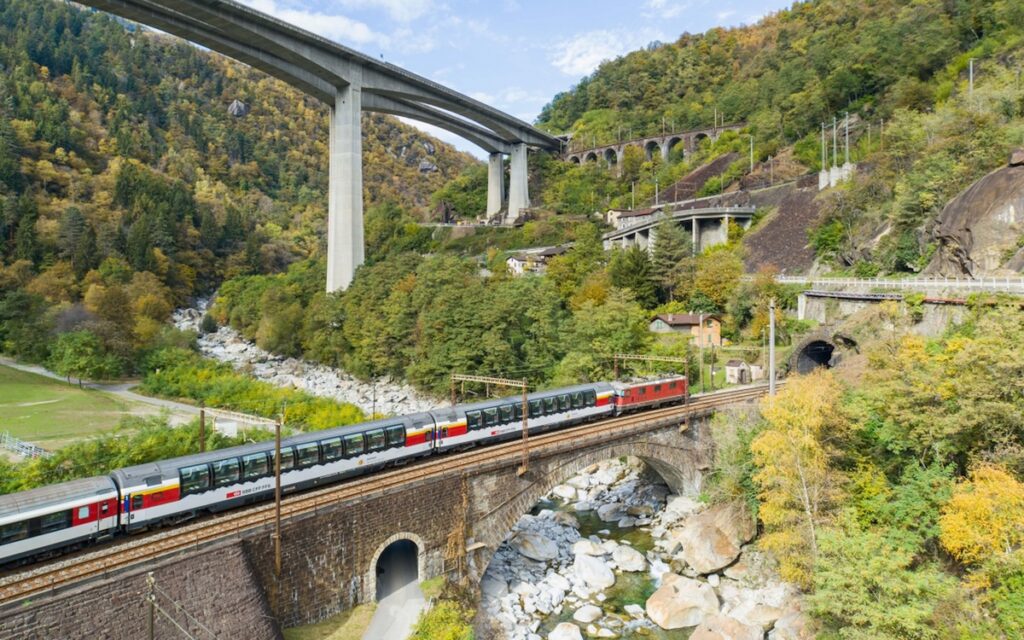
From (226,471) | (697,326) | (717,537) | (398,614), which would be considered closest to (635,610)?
(717,537)

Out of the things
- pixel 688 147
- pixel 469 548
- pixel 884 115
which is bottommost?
pixel 469 548

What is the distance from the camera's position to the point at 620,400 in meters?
30.8

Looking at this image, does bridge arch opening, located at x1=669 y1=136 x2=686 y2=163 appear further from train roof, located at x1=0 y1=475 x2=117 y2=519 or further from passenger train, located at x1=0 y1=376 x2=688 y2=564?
train roof, located at x1=0 y1=475 x2=117 y2=519

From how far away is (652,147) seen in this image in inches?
3733

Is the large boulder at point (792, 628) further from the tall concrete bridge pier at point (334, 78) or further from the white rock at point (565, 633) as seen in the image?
the tall concrete bridge pier at point (334, 78)

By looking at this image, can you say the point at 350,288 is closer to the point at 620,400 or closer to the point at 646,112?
the point at 620,400

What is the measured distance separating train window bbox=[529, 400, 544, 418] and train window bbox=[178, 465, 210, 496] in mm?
14002

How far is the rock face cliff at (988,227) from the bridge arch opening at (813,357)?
8084 mm

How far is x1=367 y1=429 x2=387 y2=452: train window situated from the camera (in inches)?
866

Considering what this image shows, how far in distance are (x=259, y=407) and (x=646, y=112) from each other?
84.4 metres

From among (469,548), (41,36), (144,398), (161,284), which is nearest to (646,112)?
(161,284)

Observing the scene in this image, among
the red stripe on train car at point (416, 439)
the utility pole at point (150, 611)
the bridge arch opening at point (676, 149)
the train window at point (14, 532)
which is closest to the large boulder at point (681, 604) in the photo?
the red stripe on train car at point (416, 439)

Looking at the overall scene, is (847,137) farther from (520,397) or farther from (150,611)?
(150,611)

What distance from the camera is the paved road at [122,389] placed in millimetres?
44344
